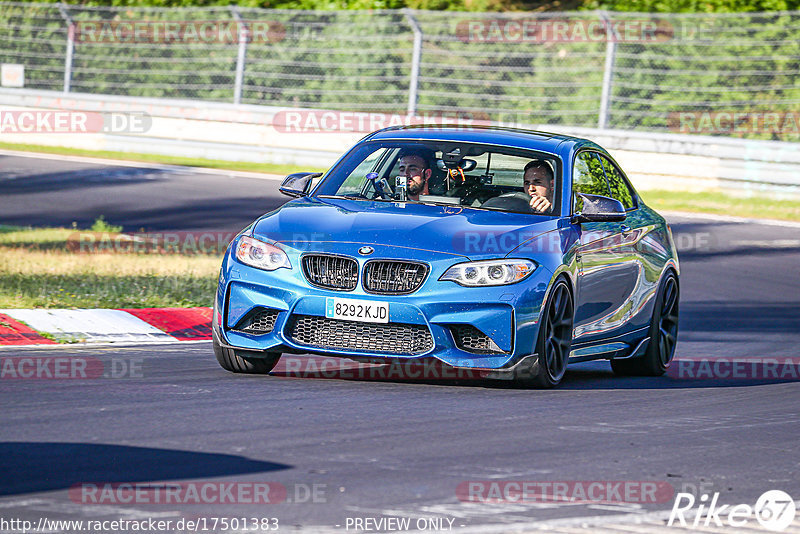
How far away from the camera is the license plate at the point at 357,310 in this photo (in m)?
8.35

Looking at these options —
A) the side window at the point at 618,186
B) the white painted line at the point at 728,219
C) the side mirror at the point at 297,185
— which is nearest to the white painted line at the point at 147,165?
the white painted line at the point at 728,219

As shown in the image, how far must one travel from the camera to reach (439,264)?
840 cm

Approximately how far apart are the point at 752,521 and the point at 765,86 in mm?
19375

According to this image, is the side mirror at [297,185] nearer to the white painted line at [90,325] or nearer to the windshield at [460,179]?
the windshield at [460,179]

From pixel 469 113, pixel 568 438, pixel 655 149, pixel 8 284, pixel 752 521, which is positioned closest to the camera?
pixel 752 521

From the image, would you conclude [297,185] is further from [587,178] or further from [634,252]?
[634,252]

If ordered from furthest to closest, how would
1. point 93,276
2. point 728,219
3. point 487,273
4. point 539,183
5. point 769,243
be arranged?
point 728,219
point 769,243
point 93,276
point 539,183
point 487,273

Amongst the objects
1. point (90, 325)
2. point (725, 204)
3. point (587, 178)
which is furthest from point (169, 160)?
point (587, 178)

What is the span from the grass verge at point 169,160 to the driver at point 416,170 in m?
15.2

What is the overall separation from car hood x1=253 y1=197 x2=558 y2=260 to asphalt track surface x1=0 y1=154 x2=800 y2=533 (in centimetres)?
85

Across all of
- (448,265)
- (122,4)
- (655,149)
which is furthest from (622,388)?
(122,4)

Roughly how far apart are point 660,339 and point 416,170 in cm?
241

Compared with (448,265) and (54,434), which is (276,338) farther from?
(54,434)

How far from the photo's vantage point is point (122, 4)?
3416 centimetres
